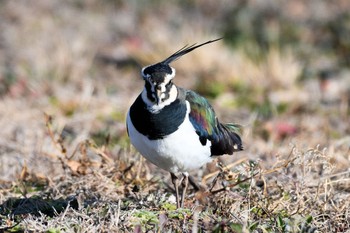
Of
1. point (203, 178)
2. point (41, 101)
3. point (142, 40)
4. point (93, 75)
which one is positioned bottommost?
point (203, 178)

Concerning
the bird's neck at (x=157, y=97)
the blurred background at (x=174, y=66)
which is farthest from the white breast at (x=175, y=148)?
the blurred background at (x=174, y=66)

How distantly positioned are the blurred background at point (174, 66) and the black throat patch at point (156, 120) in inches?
48.4

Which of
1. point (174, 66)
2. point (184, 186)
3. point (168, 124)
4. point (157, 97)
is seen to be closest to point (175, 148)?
point (168, 124)

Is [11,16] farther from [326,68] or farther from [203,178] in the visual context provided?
[203,178]

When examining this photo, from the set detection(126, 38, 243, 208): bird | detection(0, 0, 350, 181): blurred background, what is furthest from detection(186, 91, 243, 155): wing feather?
detection(0, 0, 350, 181): blurred background

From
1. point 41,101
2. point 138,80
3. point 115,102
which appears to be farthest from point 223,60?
point 41,101

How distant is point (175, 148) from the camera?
4059 millimetres

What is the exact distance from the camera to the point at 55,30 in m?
10.2

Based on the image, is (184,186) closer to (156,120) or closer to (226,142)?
(226,142)

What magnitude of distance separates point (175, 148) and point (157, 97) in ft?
1.08

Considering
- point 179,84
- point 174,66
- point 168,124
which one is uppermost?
point 174,66

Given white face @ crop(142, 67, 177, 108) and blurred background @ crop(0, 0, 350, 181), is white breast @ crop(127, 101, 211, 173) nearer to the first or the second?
white face @ crop(142, 67, 177, 108)

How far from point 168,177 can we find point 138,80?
354 cm

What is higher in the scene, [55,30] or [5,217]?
[55,30]
